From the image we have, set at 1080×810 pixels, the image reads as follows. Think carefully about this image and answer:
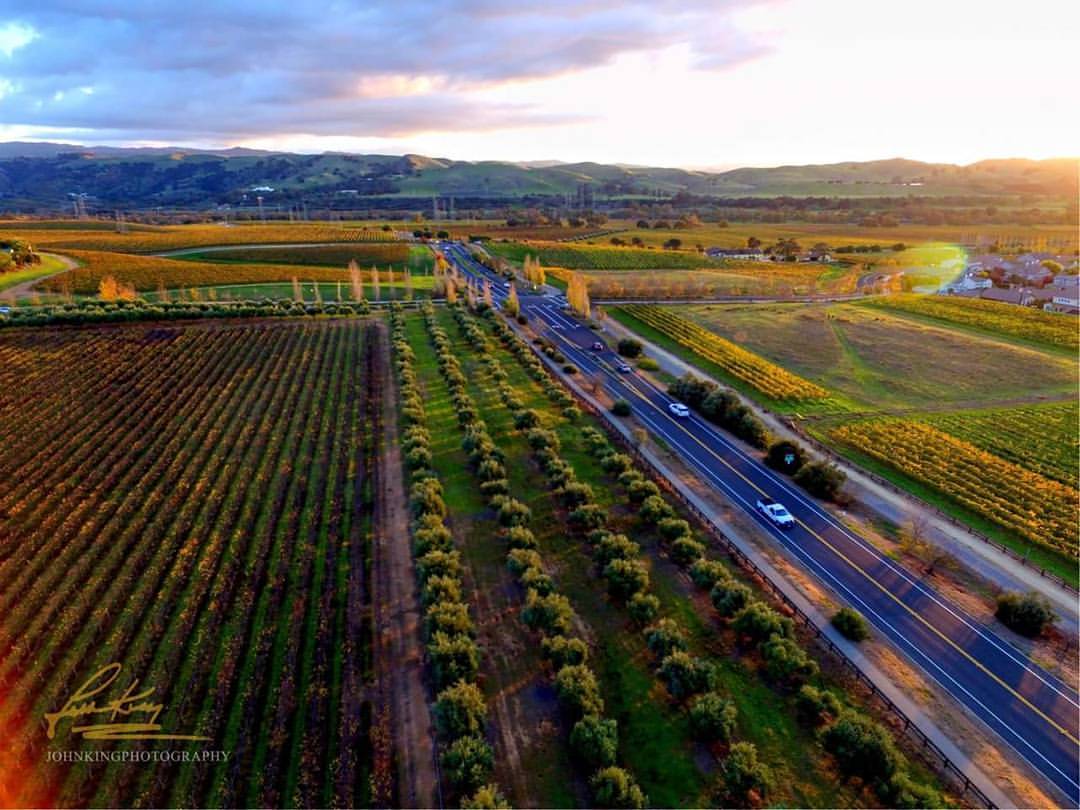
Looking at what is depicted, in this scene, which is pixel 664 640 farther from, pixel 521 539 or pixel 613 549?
pixel 521 539

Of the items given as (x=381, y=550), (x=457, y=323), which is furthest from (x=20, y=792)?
(x=457, y=323)

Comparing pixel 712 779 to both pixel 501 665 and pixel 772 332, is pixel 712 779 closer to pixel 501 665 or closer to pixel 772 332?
pixel 501 665

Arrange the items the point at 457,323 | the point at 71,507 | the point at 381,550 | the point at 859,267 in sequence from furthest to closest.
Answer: the point at 859,267 → the point at 457,323 → the point at 71,507 → the point at 381,550

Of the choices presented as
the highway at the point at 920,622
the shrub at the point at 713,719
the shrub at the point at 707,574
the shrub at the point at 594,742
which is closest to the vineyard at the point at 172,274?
the highway at the point at 920,622

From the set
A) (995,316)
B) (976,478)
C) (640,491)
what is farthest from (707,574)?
(995,316)

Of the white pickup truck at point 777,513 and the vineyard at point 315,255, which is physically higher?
the vineyard at point 315,255

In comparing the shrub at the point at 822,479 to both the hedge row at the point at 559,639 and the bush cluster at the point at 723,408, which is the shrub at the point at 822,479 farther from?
the hedge row at the point at 559,639
